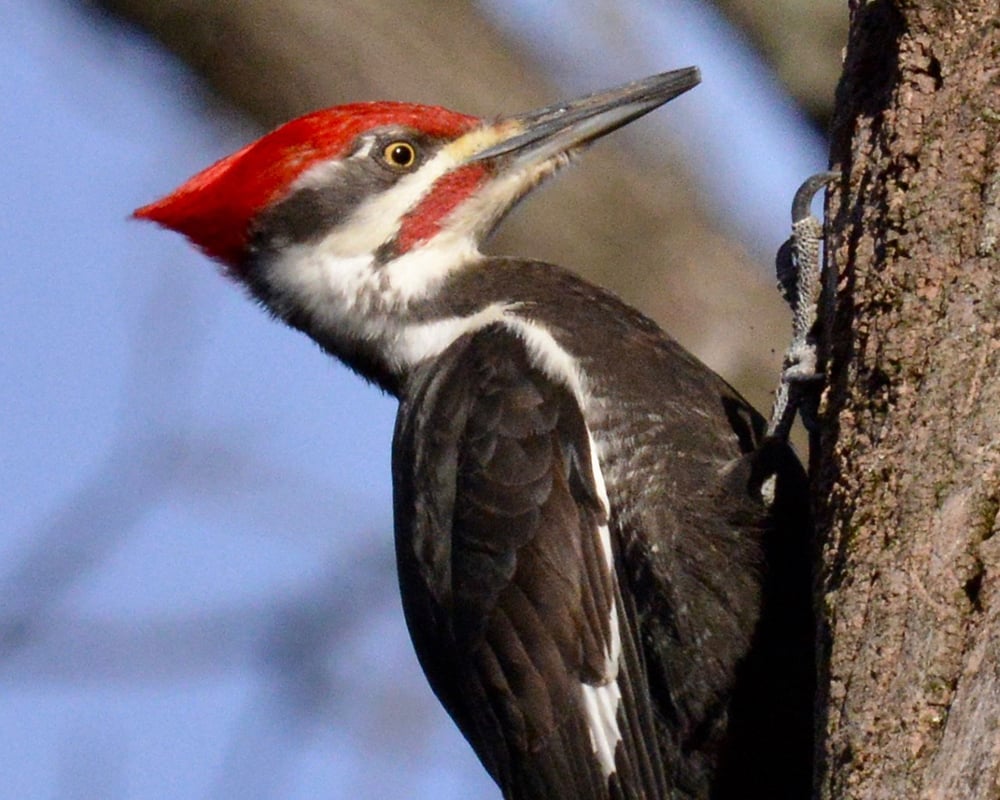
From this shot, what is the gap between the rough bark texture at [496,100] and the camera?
15.7ft

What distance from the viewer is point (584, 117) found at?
13.7ft

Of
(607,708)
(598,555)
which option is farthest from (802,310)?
(607,708)

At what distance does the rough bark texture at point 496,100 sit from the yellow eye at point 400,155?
0.57m

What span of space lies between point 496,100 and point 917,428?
241 centimetres

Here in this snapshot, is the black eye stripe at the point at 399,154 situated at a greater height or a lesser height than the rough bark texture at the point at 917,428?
greater

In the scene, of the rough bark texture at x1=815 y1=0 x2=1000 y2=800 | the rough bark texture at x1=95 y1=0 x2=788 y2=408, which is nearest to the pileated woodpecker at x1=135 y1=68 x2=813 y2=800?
the rough bark texture at x1=815 y1=0 x2=1000 y2=800

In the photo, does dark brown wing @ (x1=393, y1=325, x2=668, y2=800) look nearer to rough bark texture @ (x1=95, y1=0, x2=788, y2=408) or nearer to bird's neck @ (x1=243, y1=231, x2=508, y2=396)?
bird's neck @ (x1=243, y1=231, x2=508, y2=396)

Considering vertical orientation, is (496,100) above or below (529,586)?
above

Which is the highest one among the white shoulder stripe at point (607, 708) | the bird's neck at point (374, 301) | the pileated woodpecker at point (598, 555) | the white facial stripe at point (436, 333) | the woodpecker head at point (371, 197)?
the woodpecker head at point (371, 197)

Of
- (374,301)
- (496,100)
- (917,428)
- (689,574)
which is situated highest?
(496,100)

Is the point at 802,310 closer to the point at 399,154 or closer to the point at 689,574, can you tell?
the point at 689,574

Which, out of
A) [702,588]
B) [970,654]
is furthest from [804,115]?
[970,654]

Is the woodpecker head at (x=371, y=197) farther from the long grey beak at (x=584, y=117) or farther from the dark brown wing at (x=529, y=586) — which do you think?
the dark brown wing at (x=529, y=586)

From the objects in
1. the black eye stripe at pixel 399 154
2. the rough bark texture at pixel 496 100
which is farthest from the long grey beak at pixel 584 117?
the rough bark texture at pixel 496 100
